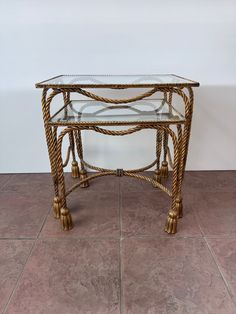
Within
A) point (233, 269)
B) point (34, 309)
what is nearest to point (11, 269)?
point (34, 309)

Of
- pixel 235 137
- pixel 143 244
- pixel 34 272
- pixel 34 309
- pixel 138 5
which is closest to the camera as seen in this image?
pixel 34 309

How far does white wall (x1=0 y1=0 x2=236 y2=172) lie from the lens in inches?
49.1

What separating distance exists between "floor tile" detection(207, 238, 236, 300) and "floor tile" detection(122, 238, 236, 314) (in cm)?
3

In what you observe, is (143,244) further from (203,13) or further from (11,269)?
(203,13)

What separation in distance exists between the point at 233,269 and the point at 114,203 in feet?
1.88

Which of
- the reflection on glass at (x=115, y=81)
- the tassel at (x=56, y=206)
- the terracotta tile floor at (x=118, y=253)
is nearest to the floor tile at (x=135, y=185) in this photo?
the terracotta tile floor at (x=118, y=253)

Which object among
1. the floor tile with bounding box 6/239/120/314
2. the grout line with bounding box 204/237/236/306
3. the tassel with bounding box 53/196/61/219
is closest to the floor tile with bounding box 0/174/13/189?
the tassel with bounding box 53/196/61/219

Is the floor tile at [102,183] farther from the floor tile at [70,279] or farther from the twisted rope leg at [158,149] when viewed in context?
the floor tile at [70,279]

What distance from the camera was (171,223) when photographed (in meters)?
1.02

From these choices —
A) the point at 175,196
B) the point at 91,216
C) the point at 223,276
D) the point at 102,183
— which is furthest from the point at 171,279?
the point at 102,183

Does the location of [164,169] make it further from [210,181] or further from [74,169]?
[74,169]

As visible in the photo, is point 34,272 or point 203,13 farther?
point 203,13

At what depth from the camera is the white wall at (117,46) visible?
1248 mm

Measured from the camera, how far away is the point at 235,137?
1.47m
